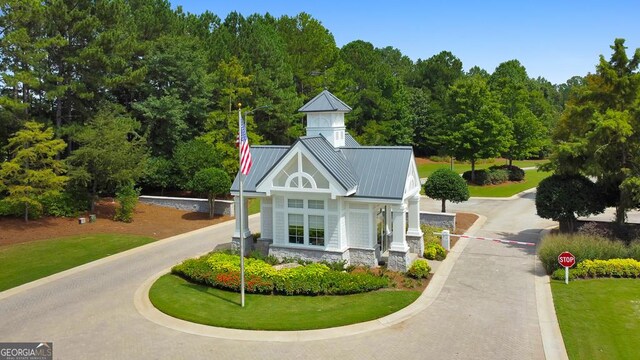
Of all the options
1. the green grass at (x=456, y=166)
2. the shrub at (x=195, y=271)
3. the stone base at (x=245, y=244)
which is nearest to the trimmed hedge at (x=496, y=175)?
the green grass at (x=456, y=166)

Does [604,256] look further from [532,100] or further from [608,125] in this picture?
[532,100]

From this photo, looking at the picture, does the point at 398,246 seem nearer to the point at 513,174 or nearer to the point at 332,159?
the point at 332,159

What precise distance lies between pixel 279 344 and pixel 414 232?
1116 centimetres

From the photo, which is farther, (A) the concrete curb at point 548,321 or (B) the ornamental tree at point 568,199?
(B) the ornamental tree at point 568,199

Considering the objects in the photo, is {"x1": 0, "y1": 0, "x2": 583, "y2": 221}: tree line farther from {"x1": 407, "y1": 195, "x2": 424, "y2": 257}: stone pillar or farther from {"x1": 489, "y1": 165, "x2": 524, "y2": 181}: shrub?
{"x1": 407, "y1": 195, "x2": 424, "y2": 257}: stone pillar

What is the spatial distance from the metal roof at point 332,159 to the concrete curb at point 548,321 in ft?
27.1

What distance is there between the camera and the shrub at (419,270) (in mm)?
20094

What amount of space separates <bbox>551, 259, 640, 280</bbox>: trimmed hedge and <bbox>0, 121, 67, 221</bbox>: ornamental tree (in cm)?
2590

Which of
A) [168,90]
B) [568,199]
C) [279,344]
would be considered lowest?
[279,344]

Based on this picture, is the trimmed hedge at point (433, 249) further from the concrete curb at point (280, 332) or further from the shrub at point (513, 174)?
the shrub at point (513, 174)

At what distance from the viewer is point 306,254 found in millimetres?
21562

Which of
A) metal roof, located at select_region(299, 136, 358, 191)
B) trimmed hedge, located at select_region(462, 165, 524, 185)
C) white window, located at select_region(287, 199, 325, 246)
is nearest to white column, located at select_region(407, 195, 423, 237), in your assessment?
metal roof, located at select_region(299, 136, 358, 191)

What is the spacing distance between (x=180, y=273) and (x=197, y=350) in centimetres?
733

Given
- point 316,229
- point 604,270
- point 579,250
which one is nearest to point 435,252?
point 316,229
